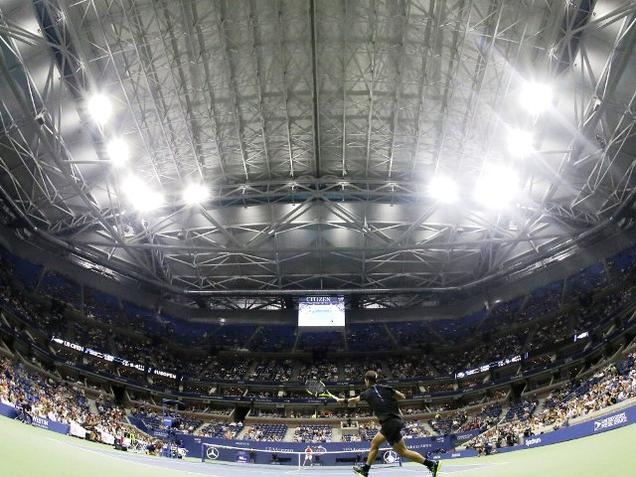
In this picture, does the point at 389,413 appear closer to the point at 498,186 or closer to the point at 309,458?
the point at 309,458

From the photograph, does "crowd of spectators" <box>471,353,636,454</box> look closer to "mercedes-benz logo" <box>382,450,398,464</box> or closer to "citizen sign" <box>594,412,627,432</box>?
"citizen sign" <box>594,412,627,432</box>

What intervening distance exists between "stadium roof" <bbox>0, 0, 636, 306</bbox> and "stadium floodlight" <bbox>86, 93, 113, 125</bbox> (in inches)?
6.2

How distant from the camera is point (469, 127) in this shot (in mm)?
32469

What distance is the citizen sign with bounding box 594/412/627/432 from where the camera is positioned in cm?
1993

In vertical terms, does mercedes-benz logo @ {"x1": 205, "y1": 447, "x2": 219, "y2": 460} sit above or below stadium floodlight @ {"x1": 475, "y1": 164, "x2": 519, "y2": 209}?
below

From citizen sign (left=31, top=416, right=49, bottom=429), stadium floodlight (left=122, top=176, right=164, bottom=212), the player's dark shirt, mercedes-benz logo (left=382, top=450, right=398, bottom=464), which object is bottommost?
the player's dark shirt

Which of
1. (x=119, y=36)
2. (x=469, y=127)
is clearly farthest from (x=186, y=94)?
(x=469, y=127)

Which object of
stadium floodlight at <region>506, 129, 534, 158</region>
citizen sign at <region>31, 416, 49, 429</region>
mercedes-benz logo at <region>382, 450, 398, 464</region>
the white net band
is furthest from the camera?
the white net band

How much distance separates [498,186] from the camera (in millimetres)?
32938

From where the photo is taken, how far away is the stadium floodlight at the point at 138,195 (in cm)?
3341

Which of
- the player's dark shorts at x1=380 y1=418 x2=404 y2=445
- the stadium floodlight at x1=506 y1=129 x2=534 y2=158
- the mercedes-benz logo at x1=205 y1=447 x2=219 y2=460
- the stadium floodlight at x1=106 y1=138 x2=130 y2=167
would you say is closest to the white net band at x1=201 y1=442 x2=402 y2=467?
the mercedes-benz logo at x1=205 y1=447 x2=219 y2=460

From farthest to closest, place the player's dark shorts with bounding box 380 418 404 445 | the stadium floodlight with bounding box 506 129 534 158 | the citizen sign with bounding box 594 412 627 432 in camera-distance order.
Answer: the stadium floodlight with bounding box 506 129 534 158, the citizen sign with bounding box 594 412 627 432, the player's dark shorts with bounding box 380 418 404 445

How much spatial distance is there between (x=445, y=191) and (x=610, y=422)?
18092 millimetres

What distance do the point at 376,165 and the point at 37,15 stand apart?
23744 mm
